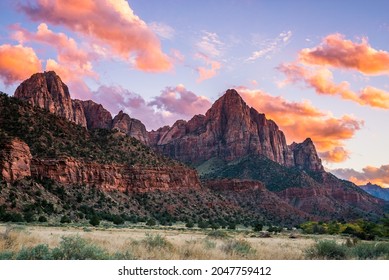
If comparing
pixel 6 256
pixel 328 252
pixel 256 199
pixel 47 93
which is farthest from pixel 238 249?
pixel 47 93

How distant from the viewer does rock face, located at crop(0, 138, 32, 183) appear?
65438 millimetres

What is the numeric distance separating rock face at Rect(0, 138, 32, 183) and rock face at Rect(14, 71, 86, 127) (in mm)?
→ 107347

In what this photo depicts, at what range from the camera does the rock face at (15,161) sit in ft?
215

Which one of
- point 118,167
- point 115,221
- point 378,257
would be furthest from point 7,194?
point 378,257

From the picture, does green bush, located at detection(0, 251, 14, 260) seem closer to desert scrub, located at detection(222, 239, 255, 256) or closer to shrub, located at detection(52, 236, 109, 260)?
shrub, located at detection(52, 236, 109, 260)

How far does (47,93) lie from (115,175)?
108m

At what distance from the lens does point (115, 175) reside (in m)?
90.4

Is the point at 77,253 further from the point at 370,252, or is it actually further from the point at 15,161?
the point at 15,161

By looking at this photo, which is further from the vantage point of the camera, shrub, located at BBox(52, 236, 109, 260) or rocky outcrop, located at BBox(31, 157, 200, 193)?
rocky outcrop, located at BBox(31, 157, 200, 193)

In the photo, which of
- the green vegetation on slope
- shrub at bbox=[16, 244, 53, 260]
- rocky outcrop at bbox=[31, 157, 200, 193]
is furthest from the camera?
the green vegetation on slope

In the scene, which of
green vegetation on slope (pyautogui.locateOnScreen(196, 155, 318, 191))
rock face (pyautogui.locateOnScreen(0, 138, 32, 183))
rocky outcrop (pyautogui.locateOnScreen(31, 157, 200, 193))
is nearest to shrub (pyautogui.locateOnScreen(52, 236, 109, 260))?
rock face (pyautogui.locateOnScreen(0, 138, 32, 183))

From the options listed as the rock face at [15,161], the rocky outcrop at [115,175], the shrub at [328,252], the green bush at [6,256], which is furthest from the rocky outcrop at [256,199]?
the green bush at [6,256]
